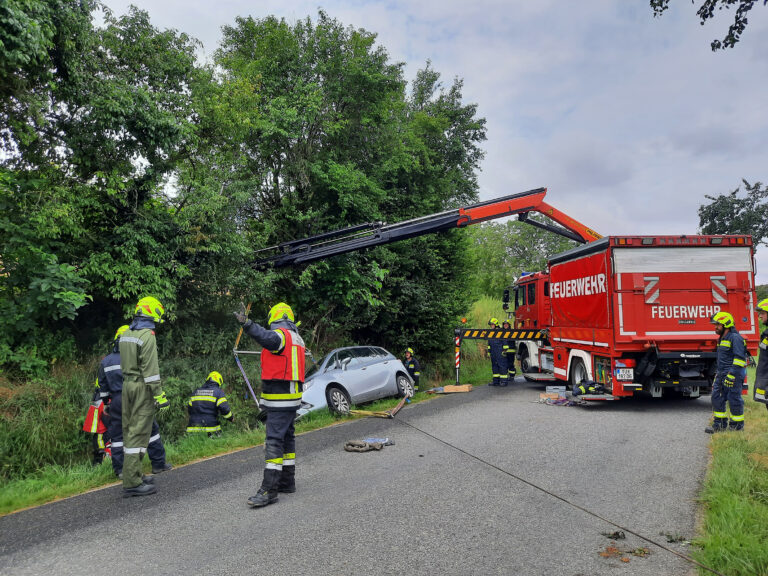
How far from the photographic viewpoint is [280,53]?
1379 centimetres

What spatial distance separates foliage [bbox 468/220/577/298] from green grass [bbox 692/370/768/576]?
122ft

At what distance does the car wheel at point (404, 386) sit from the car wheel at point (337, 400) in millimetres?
1868

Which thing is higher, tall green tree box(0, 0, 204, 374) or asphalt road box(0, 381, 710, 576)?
tall green tree box(0, 0, 204, 374)

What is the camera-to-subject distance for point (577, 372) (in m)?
11.9

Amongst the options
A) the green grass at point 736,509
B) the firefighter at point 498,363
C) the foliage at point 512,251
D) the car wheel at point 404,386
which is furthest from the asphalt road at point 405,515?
the foliage at point 512,251

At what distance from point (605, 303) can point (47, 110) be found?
1025cm

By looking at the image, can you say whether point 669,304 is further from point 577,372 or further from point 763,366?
point 763,366

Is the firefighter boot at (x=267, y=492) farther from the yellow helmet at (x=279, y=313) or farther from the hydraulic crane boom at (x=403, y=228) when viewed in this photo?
the hydraulic crane boom at (x=403, y=228)

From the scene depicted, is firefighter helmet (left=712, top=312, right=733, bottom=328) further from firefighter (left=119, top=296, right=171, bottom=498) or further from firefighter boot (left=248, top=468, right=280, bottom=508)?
firefighter (left=119, top=296, right=171, bottom=498)

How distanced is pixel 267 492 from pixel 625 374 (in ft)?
24.8

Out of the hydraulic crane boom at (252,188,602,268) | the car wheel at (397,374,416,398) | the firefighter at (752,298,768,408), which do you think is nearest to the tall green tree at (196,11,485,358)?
the hydraulic crane boom at (252,188,602,268)

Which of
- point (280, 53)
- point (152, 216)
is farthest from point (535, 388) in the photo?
point (280, 53)

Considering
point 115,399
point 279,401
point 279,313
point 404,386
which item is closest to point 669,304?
point 404,386

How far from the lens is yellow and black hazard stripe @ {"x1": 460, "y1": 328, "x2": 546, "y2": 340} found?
1434cm
